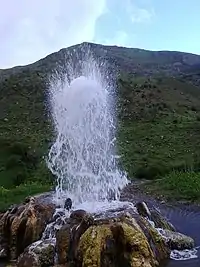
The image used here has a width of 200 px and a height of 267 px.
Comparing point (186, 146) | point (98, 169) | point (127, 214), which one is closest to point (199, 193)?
point (98, 169)

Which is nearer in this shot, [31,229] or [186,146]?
[31,229]

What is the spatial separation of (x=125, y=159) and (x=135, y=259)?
79.9 ft

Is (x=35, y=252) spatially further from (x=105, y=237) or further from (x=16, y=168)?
(x=16, y=168)

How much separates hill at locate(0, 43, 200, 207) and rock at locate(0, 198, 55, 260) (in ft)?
19.2

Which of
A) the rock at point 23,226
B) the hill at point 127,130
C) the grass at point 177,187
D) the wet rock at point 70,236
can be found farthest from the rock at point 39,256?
the grass at point 177,187

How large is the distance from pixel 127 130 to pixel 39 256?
39.4 m

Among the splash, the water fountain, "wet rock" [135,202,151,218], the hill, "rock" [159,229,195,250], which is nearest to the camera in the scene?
the water fountain

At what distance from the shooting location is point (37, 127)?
5978cm

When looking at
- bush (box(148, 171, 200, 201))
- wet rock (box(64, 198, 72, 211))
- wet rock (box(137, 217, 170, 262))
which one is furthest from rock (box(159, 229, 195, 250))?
bush (box(148, 171, 200, 201))

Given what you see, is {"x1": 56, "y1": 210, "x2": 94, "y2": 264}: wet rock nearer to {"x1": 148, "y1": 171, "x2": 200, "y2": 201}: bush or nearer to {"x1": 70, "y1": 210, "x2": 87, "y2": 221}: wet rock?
{"x1": 70, "y1": 210, "x2": 87, "y2": 221}: wet rock

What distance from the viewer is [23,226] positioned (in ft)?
55.7

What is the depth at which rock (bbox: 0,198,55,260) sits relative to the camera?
16656mm

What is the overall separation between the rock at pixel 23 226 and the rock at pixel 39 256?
1.70m

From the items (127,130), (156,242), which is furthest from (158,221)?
(127,130)
